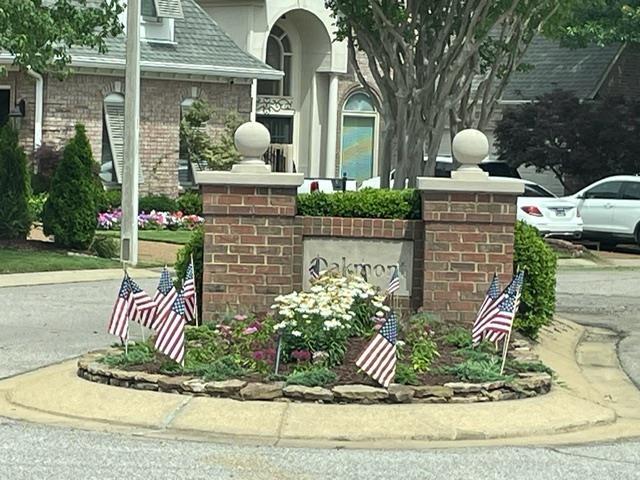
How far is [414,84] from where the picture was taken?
20625 mm

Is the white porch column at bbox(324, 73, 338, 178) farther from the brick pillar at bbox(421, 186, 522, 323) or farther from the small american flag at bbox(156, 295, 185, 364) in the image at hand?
the small american flag at bbox(156, 295, 185, 364)

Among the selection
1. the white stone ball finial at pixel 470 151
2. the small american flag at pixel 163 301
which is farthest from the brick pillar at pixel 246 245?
the white stone ball finial at pixel 470 151

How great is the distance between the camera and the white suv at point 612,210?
28.7 m

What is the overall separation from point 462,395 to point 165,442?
2520 millimetres

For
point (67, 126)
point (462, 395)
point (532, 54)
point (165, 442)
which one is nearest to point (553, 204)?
point (67, 126)

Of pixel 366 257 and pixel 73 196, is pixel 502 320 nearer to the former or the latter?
pixel 366 257

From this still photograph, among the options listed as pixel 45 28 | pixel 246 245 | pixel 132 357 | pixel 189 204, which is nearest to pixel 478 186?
pixel 246 245

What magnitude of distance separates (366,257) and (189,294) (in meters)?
1.88

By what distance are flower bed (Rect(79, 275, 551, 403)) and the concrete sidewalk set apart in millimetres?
7998

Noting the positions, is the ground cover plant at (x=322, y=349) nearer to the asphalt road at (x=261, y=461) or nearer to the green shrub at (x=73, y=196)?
the asphalt road at (x=261, y=461)

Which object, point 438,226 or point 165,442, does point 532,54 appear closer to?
point 438,226

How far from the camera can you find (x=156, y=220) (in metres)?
28.8

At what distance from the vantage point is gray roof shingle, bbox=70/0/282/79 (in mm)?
30672

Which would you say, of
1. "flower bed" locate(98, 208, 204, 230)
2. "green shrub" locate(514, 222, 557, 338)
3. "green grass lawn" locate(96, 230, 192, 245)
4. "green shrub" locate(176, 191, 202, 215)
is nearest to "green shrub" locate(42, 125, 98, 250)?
"green grass lawn" locate(96, 230, 192, 245)
